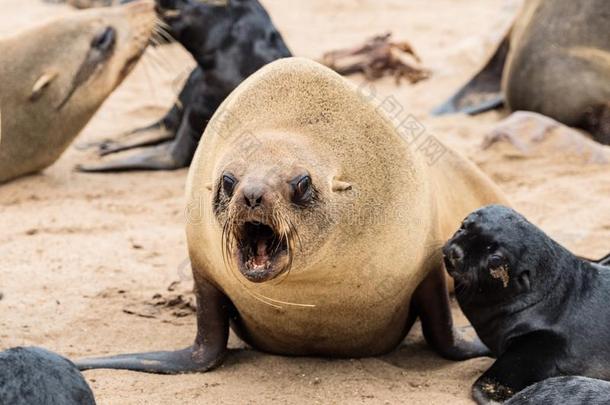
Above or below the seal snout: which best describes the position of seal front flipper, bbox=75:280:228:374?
below

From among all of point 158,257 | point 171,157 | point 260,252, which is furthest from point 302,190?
point 171,157

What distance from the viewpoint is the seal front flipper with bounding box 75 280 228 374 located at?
176 inches

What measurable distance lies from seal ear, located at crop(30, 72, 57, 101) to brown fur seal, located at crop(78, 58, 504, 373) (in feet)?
10.5

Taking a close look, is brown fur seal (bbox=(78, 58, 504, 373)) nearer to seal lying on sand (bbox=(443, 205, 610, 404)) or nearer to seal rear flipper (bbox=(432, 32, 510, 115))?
seal lying on sand (bbox=(443, 205, 610, 404))

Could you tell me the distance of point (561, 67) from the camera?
342 inches

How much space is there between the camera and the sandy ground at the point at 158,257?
432 centimetres

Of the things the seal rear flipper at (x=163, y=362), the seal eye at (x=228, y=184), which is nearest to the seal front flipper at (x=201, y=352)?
the seal rear flipper at (x=163, y=362)

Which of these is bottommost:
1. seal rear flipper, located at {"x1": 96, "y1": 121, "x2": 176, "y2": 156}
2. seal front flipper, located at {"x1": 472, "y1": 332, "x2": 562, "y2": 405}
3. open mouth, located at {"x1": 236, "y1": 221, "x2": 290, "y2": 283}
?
seal rear flipper, located at {"x1": 96, "y1": 121, "x2": 176, "y2": 156}

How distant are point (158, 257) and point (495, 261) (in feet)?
6.84

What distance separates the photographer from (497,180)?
7.14m

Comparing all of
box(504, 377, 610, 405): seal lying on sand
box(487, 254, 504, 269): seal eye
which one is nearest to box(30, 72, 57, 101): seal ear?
box(487, 254, 504, 269): seal eye

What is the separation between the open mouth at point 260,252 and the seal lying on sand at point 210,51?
3982mm

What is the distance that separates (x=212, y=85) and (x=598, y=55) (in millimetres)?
2728

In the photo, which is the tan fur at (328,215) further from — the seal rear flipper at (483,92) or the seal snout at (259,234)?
the seal rear flipper at (483,92)
